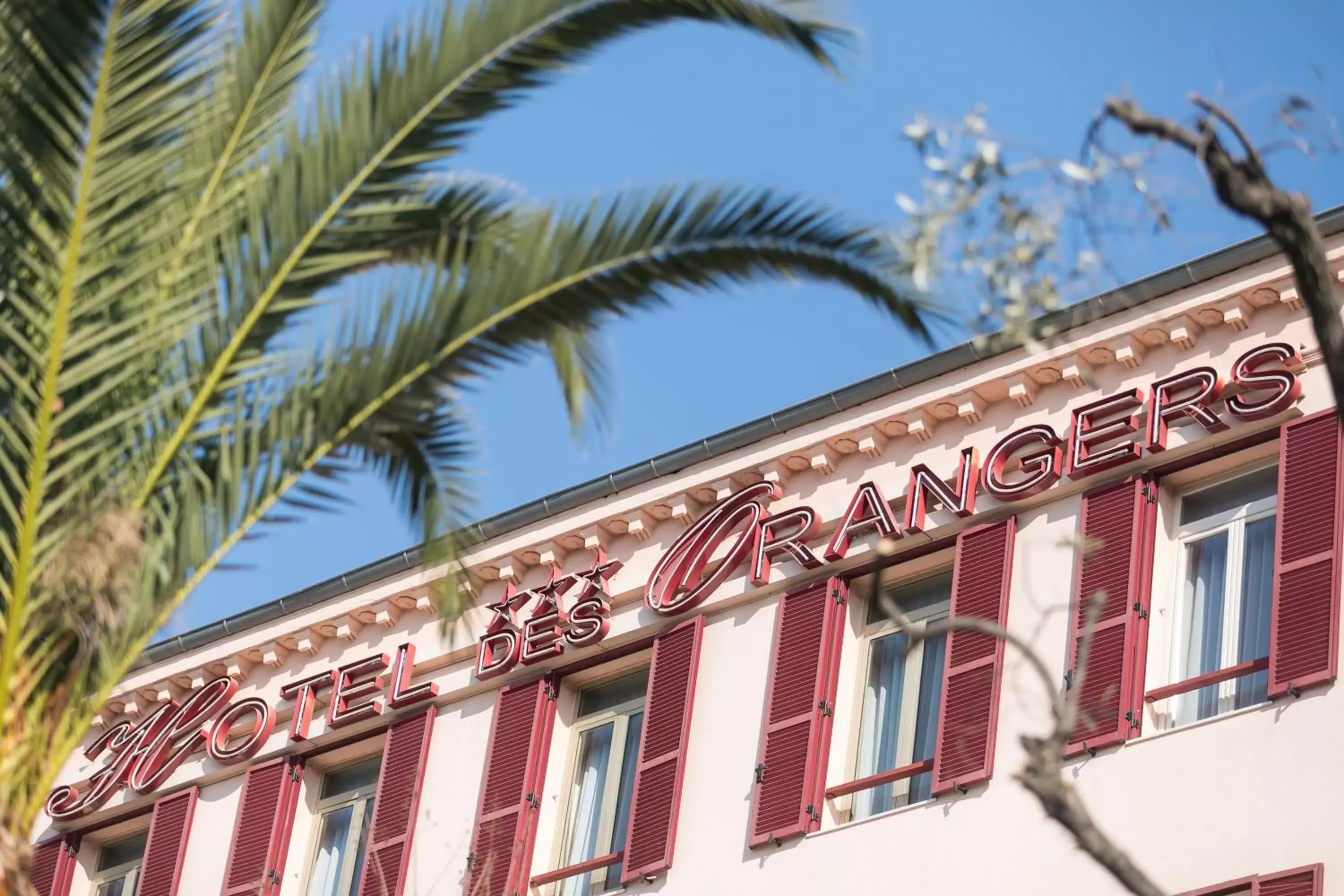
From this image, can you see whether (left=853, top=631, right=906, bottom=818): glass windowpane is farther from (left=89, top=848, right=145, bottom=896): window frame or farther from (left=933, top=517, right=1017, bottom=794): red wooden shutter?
(left=89, top=848, right=145, bottom=896): window frame

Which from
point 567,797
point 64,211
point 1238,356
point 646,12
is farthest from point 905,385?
point 64,211

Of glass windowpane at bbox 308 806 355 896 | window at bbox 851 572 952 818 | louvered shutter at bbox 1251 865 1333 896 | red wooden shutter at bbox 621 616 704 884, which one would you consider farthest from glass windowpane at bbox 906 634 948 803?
glass windowpane at bbox 308 806 355 896

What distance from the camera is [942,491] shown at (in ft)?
68.2

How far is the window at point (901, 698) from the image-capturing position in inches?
793

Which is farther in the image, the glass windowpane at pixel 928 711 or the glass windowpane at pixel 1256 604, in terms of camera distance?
the glass windowpane at pixel 928 711

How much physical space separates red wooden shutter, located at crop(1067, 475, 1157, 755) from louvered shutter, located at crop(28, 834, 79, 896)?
40.5 ft

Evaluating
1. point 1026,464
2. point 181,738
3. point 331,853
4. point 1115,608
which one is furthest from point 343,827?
point 1115,608

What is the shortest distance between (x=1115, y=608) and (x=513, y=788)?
6.30 m

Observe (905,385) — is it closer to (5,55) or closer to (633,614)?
(633,614)

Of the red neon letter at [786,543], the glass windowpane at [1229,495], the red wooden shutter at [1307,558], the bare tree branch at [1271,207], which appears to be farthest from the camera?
the red neon letter at [786,543]

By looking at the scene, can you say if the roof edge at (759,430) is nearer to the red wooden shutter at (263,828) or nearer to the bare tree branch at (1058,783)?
the red wooden shutter at (263,828)

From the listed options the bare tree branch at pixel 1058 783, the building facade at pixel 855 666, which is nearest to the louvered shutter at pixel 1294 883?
the building facade at pixel 855 666

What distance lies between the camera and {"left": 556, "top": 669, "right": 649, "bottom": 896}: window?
21.9 metres

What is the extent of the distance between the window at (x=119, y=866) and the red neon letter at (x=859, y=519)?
29.9 feet
